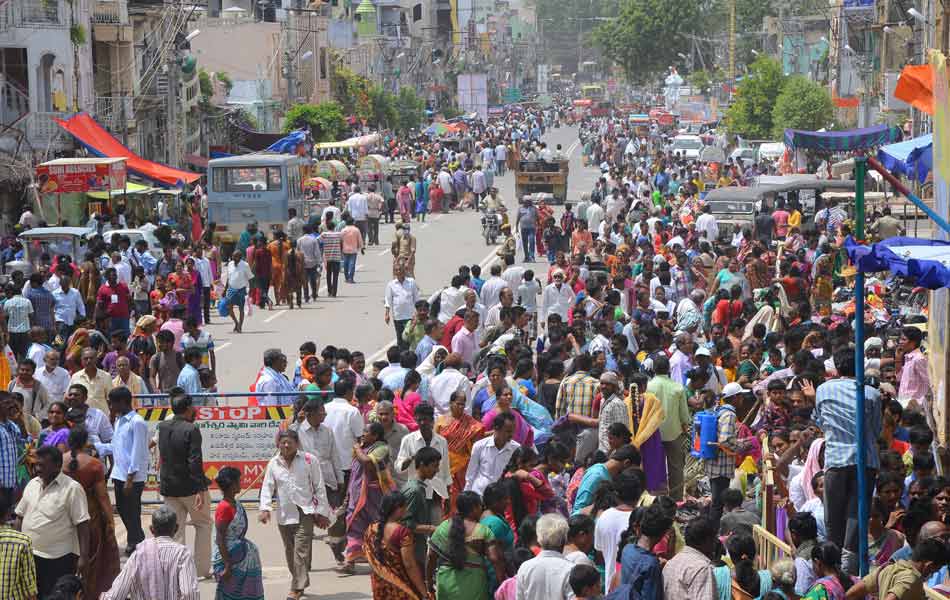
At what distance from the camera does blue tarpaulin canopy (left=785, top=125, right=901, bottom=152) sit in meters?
30.1

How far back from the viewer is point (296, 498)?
11.4 m

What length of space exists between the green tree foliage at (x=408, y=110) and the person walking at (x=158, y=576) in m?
77.2

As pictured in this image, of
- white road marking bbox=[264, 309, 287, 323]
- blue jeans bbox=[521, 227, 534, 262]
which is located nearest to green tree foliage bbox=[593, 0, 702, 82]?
blue jeans bbox=[521, 227, 534, 262]

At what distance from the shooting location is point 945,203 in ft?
42.0

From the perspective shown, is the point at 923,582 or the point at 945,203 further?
the point at 945,203

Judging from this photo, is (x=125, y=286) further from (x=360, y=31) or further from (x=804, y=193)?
(x=360, y=31)

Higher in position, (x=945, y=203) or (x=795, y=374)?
(x=945, y=203)

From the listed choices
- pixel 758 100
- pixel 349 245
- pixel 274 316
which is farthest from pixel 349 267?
pixel 758 100

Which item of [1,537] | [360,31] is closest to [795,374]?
[1,537]

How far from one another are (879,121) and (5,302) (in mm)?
31389

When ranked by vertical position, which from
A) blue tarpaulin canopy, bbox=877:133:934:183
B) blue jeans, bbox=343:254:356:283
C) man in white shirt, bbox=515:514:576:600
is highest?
blue tarpaulin canopy, bbox=877:133:934:183

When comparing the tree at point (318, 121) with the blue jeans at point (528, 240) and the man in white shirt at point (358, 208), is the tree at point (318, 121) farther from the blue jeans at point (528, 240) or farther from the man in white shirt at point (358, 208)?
the blue jeans at point (528, 240)

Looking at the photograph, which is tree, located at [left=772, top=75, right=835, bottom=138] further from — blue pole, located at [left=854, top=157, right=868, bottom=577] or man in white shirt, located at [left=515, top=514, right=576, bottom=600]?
man in white shirt, located at [left=515, top=514, right=576, bottom=600]

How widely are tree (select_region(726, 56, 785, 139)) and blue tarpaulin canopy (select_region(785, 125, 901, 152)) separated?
96.1 ft
